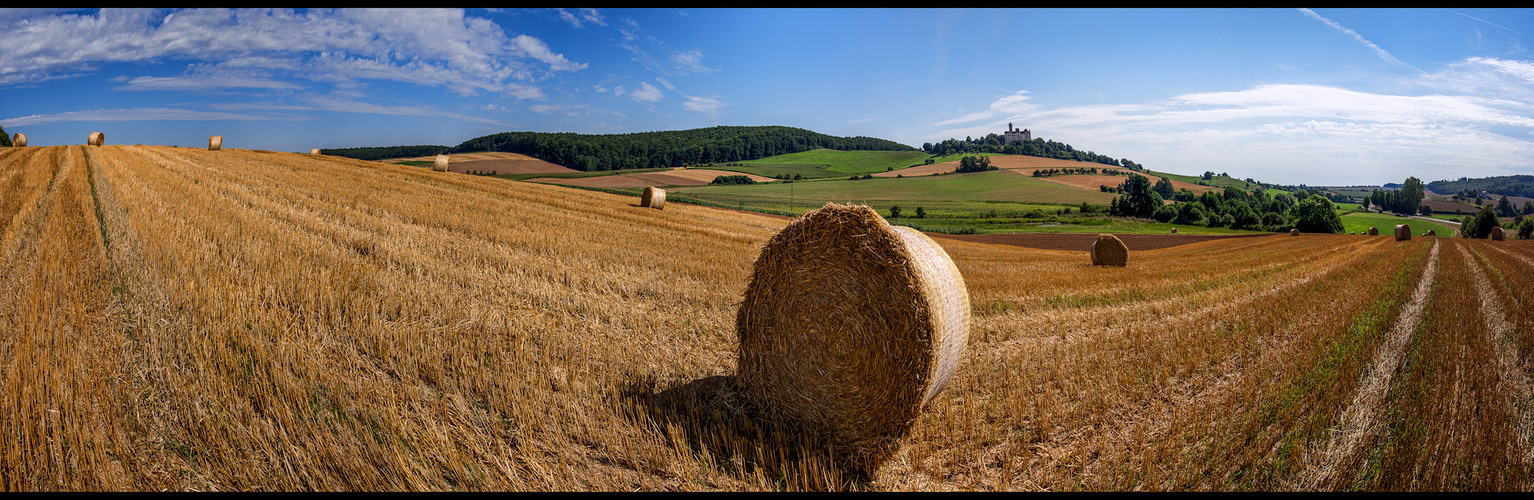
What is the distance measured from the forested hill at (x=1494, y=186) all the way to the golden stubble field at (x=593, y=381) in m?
86.2

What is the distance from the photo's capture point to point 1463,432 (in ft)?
13.6

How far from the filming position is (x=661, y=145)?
2874 inches

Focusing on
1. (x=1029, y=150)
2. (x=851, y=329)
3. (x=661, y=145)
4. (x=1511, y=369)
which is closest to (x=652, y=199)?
(x=851, y=329)

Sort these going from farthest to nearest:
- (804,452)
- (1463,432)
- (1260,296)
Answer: (1260,296)
(1463,432)
(804,452)

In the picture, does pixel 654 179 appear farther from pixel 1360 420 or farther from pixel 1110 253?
pixel 1360 420

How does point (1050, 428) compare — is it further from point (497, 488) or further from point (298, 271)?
point (298, 271)

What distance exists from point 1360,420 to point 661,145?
72.3 meters

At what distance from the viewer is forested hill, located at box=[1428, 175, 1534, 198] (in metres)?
62.9

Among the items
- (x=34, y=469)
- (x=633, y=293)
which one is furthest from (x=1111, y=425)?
(x=34, y=469)

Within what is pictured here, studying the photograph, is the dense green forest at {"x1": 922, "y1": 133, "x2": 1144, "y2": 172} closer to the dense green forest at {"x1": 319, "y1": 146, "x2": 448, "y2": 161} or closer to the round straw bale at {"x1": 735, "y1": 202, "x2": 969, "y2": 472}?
the dense green forest at {"x1": 319, "y1": 146, "x2": 448, "y2": 161}

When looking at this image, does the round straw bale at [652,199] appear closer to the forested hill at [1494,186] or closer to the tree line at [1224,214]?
the tree line at [1224,214]

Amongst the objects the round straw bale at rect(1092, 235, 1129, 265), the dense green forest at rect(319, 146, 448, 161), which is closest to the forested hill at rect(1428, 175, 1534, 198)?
the round straw bale at rect(1092, 235, 1129, 265)

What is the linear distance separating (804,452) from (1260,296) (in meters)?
10.8

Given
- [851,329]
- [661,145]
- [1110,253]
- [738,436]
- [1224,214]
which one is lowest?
[738,436]
